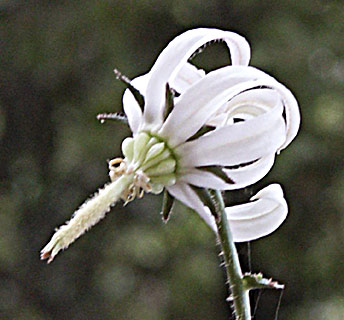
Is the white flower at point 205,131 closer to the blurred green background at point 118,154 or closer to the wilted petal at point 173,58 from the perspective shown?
the wilted petal at point 173,58

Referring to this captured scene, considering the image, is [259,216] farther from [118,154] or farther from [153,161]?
[118,154]

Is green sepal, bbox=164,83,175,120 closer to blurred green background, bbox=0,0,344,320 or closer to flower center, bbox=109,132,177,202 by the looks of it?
flower center, bbox=109,132,177,202

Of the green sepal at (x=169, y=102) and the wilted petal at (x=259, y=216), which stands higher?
the green sepal at (x=169, y=102)

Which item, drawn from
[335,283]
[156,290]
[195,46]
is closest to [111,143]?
[156,290]

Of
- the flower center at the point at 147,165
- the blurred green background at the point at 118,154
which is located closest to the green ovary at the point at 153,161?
the flower center at the point at 147,165

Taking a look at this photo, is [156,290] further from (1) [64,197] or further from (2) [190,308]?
(1) [64,197]

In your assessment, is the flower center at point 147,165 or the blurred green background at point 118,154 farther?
the blurred green background at point 118,154

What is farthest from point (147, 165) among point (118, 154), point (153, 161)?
point (118, 154)

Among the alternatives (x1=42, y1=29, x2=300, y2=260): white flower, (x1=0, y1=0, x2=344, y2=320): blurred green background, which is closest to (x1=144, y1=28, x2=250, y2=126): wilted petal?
(x1=42, y1=29, x2=300, y2=260): white flower
